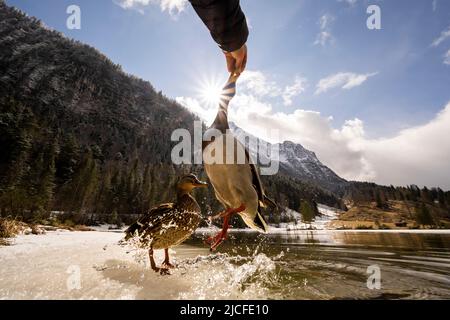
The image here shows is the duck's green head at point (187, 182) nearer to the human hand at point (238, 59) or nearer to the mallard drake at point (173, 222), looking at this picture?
the mallard drake at point (173, 222)

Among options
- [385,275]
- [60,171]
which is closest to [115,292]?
[385,275]

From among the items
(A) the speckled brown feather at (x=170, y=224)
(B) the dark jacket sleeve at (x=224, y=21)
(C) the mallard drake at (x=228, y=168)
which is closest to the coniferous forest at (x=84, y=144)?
(A) the speckled brown feather at (x=170, y=224)

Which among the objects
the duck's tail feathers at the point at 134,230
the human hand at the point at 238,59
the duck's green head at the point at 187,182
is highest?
the human hand at the point at 238,59

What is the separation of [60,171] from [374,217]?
14138 cm

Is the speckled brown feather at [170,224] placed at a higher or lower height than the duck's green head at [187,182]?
lower

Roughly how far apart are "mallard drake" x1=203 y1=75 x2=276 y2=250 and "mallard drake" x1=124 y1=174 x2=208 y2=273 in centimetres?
256

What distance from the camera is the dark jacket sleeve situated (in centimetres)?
131

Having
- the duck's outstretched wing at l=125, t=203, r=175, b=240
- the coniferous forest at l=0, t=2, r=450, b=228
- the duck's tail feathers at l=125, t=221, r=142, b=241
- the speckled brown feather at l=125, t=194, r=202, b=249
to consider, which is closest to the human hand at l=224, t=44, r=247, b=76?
the speckled brown feather at l=125, t=194, r=202, b=249

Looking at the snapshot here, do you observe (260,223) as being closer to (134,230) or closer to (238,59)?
(238,59)

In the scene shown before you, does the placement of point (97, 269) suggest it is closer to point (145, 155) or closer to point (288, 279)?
point (288, 279)

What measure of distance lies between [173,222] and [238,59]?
3.32 meters

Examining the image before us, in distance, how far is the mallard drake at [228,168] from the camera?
4.33ft

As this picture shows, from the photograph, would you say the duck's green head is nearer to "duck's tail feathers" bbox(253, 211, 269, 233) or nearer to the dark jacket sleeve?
"duck's tail feathers" bbox(253, 211, 269, 233)

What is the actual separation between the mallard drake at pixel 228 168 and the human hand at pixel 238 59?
8 centimetres
